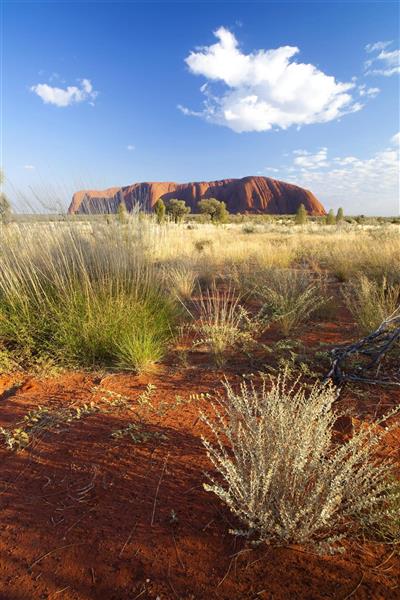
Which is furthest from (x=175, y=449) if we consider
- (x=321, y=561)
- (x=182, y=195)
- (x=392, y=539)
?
(x=182, y=195)

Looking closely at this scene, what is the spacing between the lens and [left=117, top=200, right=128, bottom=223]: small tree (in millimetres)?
4516

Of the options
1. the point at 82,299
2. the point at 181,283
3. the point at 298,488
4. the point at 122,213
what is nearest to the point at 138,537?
the point at 298,488

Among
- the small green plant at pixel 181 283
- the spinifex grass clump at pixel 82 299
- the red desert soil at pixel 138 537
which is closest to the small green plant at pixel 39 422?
the red desert soil at pixel 138 537

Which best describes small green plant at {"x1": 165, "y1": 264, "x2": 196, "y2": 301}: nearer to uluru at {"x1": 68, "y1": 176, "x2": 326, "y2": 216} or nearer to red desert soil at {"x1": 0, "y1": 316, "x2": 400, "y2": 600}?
red desert soil at {"x1": 0, "y1": 316, "x2": 400, "y2": 600}

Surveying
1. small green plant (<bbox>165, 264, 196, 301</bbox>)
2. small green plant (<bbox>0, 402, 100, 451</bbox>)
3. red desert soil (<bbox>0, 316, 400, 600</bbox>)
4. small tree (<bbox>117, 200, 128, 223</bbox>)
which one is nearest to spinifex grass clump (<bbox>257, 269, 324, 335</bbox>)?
small green plant (<bbox>165, 264, 196, 301</bbox>)

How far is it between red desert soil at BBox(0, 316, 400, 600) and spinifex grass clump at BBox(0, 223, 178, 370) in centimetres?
118

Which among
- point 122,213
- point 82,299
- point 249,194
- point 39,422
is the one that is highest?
point 249,194

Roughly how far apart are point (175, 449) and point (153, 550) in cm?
65

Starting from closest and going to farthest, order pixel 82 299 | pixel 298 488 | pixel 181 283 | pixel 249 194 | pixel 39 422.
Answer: pixel 298 488 → pixel 39 422 → pixel 82 299 → pixel 181 283 → pixel 249 194

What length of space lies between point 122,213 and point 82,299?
1536mm

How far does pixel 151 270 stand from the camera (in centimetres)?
434

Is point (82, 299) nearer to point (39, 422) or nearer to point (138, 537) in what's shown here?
point (39, 422)

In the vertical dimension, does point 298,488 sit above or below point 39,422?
above

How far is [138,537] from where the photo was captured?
4.92 ft
